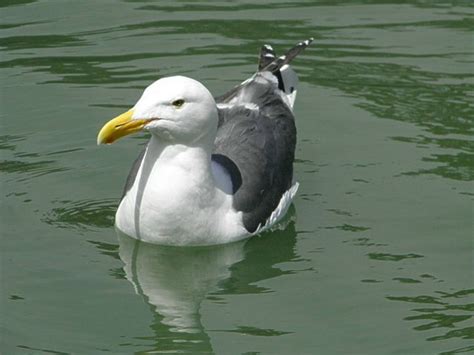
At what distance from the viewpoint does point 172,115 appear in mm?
9406

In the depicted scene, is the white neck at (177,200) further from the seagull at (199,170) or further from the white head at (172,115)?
the white head at (172,115)

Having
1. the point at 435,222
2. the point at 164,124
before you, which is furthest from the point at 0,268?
the point at 435,222

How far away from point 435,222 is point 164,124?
93.2 inches

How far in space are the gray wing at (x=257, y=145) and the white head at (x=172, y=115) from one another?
614mm

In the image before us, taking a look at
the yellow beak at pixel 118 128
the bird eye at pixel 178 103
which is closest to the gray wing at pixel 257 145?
the bird eye at pixel 178 103

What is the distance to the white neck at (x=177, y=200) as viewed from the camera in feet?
31.9

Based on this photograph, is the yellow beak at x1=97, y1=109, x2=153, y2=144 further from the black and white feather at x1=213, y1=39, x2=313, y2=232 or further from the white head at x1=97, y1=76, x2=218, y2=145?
the black and white feather at x1=213, y1=39, x2=313, y2=232

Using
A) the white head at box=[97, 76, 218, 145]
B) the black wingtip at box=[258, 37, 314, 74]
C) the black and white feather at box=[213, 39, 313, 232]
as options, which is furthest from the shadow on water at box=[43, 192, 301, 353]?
the black wingtip at box=[258, 37, 314, 74]

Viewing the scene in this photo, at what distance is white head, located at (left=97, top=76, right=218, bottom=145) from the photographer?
9180 millimetres

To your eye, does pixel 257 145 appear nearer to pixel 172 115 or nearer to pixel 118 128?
pixel 172 115

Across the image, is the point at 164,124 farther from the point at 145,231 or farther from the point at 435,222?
the point at 435,222

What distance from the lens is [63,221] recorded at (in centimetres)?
1043

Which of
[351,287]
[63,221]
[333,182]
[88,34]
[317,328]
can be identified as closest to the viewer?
[317,328]

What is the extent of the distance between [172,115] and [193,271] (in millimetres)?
1145
